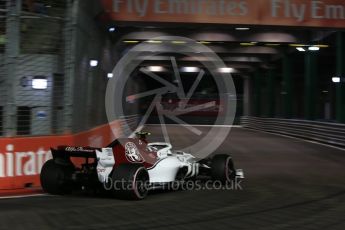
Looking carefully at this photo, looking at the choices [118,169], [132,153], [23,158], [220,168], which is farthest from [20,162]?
[220,168]

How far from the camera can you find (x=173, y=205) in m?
8.36

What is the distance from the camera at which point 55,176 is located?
9.02m

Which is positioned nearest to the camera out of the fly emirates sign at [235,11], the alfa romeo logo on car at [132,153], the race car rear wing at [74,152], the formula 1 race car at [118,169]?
the formula 1 race car at [118,169]

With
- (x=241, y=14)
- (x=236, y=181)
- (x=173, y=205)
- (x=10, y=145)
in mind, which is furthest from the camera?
(x=241, y=14)

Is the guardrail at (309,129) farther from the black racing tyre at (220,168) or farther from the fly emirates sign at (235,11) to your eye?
the black racing tyre at (220,168)

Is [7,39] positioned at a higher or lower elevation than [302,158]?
higher

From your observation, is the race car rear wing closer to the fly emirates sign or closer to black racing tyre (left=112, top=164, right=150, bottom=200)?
black racing tyre (left=112, top=164, right=150, bottom=200)

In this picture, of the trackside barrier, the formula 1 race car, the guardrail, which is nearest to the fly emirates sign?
the guardrail

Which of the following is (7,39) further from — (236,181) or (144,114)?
(144,114)

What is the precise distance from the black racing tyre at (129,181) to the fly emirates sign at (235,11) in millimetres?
8581

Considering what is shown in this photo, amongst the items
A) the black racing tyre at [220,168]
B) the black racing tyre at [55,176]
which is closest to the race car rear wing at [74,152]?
the black racing tyre at [55,176]

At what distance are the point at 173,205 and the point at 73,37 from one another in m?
4.89

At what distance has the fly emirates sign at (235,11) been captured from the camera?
1633 cm


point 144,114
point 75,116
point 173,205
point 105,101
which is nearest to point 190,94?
point 144,114
